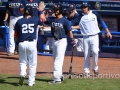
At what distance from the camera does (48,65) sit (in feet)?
39.6

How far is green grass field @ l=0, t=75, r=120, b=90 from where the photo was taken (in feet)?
28.6

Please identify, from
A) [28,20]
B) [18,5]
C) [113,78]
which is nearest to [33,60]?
[28,20]

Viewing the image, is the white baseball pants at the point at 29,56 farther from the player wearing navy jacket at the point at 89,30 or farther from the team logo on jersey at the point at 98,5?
the team logo on jersey at the point at 98,5

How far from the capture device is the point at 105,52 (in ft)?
47.7

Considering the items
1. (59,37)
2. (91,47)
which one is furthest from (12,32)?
(59,37)


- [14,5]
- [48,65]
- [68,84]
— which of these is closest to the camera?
[68,84]

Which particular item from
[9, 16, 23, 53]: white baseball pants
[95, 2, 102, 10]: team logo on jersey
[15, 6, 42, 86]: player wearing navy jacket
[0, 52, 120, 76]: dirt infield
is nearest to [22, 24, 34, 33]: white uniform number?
[15, 6, 42, 86]: player wearing navy jacket

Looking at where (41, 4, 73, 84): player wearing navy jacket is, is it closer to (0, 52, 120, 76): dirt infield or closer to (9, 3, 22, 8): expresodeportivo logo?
(0, 52, 120, 76): dirt infield

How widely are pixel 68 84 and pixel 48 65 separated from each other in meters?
2.99

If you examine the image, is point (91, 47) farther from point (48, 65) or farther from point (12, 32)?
point (12, 32)

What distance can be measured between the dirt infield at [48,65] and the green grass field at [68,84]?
109cm

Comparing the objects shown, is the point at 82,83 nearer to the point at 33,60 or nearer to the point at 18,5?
the point at 33,60

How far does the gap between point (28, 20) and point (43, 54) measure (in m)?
5.33

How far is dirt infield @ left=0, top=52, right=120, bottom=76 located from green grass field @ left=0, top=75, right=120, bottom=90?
109 cm
